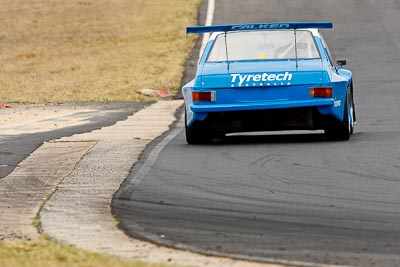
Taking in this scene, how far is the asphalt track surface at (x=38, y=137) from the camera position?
42.0 feet

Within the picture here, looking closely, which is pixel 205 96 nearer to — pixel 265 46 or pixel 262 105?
pixel 262 105

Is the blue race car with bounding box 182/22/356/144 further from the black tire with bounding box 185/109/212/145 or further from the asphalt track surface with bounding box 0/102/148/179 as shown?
the asphalt track surface with bounding box 0/102/148/179

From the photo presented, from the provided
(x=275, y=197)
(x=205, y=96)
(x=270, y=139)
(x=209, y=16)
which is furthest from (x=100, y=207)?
(x=209, y=16)

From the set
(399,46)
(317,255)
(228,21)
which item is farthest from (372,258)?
(228,21)

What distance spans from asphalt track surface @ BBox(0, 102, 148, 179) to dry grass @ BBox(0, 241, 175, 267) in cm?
412

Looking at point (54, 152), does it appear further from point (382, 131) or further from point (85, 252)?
point (85, 252)

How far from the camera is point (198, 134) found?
45.8 ft

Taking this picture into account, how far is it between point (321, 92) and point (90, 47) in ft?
85.0

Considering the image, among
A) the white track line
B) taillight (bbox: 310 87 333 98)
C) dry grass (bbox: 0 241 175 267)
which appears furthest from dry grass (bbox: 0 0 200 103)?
dry grass (bbox: 0 241 175 267)

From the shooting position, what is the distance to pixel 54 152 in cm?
1325

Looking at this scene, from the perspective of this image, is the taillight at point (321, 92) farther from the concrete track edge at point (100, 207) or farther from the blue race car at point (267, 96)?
the concrete track edge at point (100, 207)

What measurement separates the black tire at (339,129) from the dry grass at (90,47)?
12290 mm

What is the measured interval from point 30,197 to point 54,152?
3.47 meters

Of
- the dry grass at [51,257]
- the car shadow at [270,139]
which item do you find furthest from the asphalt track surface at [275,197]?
the dry grass at [51,257]
